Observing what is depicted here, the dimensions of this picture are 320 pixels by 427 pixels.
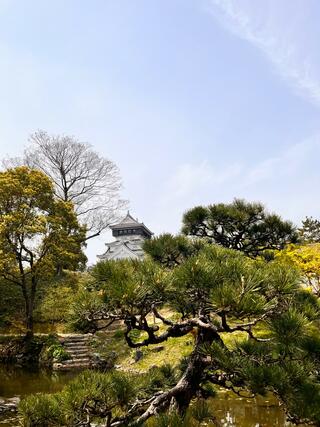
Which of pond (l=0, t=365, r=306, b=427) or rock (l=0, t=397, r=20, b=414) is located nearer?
pond (l=0, t=365, r=306, b=427)

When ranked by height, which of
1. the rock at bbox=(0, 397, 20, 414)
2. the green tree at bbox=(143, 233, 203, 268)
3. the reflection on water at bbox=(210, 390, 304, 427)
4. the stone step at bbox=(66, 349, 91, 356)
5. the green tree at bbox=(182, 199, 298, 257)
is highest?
the green tree at bbox=(182, 199, 298, 257)

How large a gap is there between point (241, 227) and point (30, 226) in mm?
10264

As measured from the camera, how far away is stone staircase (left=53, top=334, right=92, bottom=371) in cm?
1352

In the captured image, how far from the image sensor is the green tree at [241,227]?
763cm

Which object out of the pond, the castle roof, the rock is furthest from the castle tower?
the rock

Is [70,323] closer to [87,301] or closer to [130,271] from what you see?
[87,301]

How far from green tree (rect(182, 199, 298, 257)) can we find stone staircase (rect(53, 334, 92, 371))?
8.29 metres

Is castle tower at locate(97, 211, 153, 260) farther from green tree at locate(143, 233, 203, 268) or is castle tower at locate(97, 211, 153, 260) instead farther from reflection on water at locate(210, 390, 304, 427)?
green tree at locate(143, 233, 203, 268)

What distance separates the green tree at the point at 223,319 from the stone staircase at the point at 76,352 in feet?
37.3

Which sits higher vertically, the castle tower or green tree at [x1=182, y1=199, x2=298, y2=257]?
the castle tower

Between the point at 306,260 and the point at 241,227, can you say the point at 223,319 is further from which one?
the point at 306,260

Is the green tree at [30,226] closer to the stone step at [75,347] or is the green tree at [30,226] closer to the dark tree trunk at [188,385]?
the stone step at [75,347]

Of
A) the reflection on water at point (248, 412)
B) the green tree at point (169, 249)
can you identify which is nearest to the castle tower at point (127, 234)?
the reflection on water at point (248, 412)

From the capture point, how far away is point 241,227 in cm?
822
